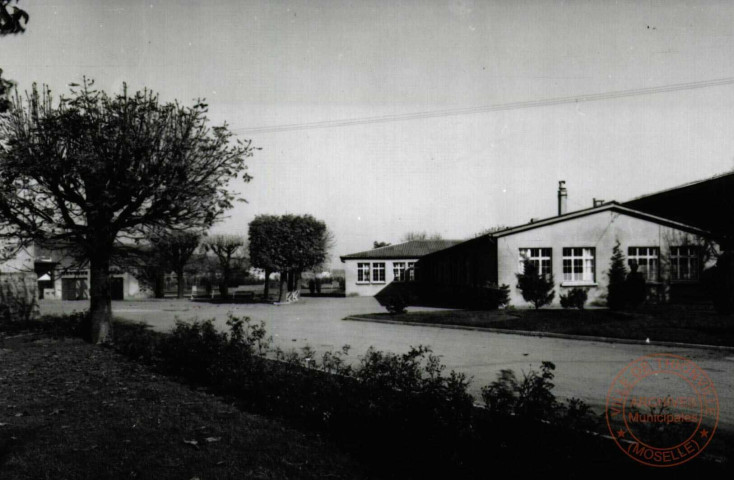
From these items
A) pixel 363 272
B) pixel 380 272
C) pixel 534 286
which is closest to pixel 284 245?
pixel 363 272

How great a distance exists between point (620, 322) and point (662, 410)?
12368 mm

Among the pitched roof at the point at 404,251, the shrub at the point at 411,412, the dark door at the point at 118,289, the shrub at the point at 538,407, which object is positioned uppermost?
the pitched roof at the point at 404,251

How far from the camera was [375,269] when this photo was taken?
Answer: 44.9m

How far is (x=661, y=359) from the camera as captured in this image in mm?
11172

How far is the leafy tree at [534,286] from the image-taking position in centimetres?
2248

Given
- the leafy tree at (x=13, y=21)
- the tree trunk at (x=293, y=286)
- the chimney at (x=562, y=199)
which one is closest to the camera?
the leafy tree at (x=13, y=21)

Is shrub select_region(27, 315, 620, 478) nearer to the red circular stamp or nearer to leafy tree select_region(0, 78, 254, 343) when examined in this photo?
the red circular stamp

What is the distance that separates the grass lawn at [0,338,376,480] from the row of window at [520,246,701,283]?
1986cm

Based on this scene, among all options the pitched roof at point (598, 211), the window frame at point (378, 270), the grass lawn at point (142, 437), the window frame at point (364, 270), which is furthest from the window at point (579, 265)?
the window frame at point (364, 270)

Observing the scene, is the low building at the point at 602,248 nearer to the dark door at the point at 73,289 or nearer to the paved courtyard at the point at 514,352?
the paved courtyard at the point at 514,352

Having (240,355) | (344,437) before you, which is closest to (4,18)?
(344,437)

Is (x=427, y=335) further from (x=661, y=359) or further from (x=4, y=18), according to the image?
(x=4, y=18)

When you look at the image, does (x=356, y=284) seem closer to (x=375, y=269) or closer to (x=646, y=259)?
(x=375, y=269)

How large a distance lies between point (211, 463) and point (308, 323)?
15588 mm
